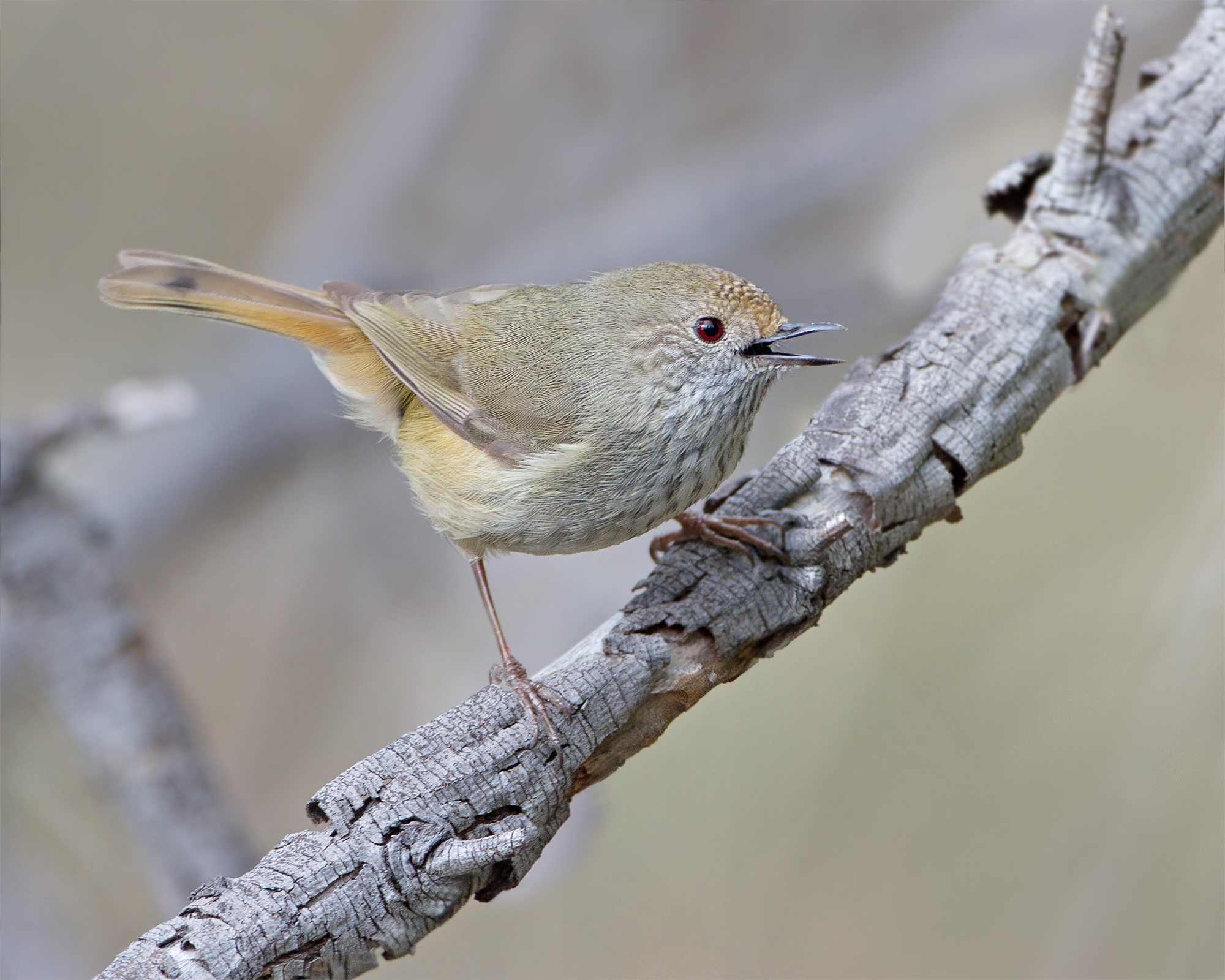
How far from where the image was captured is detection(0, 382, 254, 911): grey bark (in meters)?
2.80

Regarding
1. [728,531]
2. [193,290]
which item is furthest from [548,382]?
[193,290]

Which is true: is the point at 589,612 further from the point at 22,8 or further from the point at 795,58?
the point at 22,8

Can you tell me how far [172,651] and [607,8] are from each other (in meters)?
2.93

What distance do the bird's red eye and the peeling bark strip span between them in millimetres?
330

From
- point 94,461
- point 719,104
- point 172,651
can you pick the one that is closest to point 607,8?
point 719,104

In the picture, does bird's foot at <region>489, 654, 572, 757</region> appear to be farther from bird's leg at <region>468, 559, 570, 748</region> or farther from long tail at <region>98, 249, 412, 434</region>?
long tail at <region>98, 249, 412, 434</region>

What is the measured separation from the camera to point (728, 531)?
2.21 metres

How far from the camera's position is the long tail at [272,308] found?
255cm

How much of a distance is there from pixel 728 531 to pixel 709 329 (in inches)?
17.4

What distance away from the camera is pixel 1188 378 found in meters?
2.67

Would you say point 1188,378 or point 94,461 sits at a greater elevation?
point 94,461

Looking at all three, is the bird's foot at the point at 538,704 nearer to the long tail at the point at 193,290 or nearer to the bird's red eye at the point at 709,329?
the bird's red eye at the point at 709,329

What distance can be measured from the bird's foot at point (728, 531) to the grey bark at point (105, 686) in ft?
4.89

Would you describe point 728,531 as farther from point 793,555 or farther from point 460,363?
point 460,363
